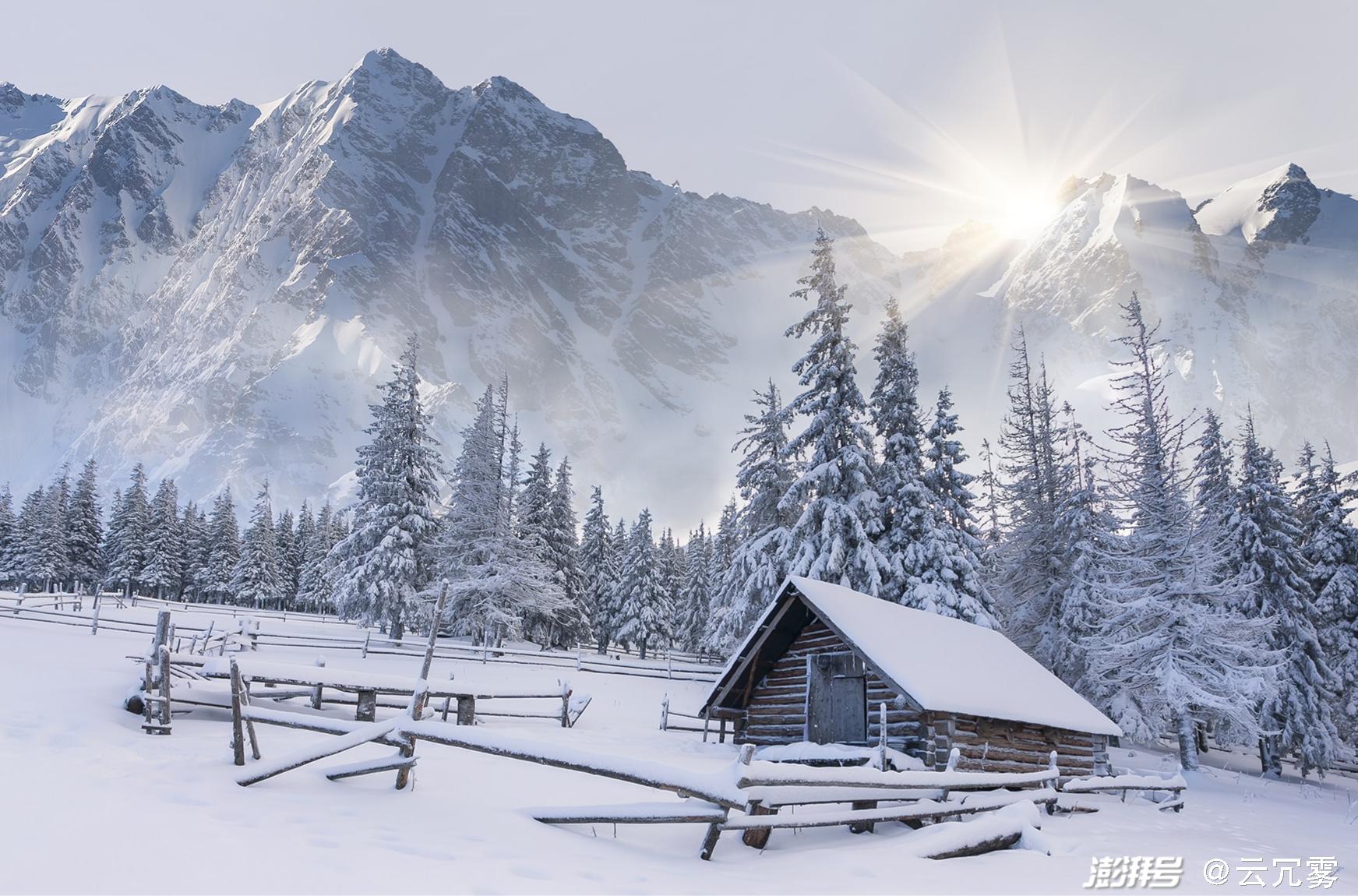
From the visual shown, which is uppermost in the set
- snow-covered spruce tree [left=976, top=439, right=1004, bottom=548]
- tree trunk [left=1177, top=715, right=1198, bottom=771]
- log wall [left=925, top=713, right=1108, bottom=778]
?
snow-covered spruce tree [left=976, top=439, right=1004, bottom=548]

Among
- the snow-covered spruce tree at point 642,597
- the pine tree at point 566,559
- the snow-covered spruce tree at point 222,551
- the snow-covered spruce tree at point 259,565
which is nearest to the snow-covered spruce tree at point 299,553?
the snow-covered spruce tree at point 259,565

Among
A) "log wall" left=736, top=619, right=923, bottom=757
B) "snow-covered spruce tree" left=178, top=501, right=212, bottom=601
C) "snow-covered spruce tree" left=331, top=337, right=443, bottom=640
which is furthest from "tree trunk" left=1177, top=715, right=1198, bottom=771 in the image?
"snow-covered spruce tree" left=178, top=501, right=212, bottom=601

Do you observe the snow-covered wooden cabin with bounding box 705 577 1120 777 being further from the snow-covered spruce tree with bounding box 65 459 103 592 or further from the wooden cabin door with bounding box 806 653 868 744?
the snow-covered spruce tree with bounding box 65 459 103 592

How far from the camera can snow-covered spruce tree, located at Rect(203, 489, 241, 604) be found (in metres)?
79.7

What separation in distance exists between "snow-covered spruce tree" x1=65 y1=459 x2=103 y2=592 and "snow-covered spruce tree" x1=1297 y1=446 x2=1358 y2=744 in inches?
3654

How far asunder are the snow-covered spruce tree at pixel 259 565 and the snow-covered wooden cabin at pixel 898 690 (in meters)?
73.0

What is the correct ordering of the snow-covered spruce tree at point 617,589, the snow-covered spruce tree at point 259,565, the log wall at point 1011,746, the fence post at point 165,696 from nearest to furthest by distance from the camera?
the fence post at point 165,696 → the log wall at point 1011,746 → the snow-covered spruce tree at point 617,589 → the snow-covered spruce tree at point 259,565

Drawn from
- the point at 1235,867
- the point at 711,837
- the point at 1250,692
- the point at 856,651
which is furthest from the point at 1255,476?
the point at 711,837

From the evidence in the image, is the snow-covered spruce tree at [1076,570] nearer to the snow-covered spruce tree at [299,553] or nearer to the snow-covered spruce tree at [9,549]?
the snow-covered spruce tree at [299,553]

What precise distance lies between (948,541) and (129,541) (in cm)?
7848

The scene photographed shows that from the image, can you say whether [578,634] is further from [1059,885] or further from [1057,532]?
[1059,885]

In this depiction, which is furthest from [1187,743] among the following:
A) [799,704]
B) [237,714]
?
[237,714]

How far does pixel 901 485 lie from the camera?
29.0m

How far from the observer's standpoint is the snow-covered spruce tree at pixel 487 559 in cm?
4088
